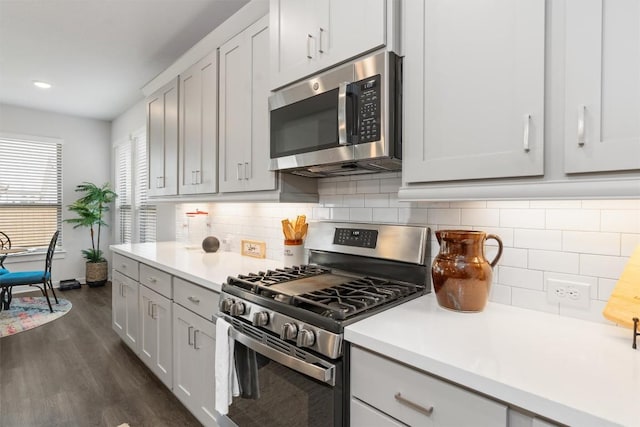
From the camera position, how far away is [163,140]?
3.08 metres

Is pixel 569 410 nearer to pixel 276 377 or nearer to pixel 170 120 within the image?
pixel 276 377

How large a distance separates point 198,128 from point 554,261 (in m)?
2.40

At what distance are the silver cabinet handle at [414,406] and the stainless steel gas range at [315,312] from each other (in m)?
0.19

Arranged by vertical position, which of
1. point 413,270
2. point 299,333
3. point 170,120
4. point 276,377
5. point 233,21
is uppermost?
point 233,21

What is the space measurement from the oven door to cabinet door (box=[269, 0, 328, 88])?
4.06ft

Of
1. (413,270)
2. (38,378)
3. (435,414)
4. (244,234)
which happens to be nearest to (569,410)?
(435,414)

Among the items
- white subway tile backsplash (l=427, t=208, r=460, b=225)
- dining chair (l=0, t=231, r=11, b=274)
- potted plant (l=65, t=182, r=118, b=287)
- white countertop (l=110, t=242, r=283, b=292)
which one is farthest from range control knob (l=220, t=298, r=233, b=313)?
potted plant (l=65, t=182, r=118, b=287)

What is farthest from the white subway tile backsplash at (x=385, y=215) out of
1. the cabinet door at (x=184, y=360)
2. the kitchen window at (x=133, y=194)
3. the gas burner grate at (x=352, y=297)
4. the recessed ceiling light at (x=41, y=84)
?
the recessed ceiling light at (x=41, y=84)

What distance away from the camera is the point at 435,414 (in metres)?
0.89

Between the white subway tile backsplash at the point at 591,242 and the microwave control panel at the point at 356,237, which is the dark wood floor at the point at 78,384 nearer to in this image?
the microwave control panel at the point at 356,237

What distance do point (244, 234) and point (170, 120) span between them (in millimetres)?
1252

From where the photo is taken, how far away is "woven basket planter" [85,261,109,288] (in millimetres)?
5246

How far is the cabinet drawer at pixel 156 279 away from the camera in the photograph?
86.2 inches

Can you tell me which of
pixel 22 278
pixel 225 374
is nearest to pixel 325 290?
pixel 225 374
